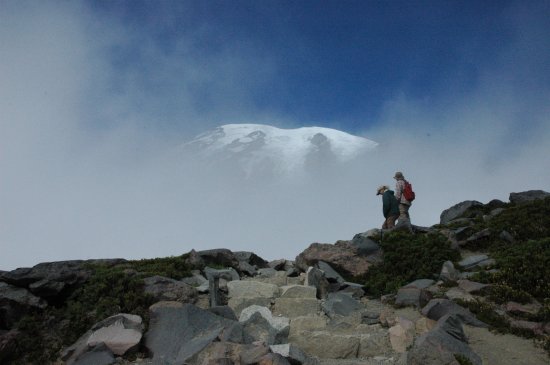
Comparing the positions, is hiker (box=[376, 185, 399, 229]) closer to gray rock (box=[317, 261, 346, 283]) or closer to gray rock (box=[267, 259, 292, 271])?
gray rock (box=[267, 259, 292, 271])

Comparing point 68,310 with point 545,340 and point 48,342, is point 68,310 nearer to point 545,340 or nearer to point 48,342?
point 48,342

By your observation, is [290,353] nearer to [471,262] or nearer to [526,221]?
[471,262]

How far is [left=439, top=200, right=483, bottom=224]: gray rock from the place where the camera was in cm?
2794

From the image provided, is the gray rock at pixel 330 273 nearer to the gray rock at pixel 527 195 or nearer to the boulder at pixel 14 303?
the boulder at pixel 14 303

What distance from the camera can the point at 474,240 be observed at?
61.8 feet

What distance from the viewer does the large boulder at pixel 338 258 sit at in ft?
57.4

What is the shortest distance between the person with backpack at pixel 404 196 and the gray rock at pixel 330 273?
6.47m

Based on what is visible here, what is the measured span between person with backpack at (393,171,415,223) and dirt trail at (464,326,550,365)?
1170 centimetres

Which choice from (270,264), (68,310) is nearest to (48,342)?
(68,310)

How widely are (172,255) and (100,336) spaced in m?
9.33

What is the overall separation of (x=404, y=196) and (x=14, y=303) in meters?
17.4

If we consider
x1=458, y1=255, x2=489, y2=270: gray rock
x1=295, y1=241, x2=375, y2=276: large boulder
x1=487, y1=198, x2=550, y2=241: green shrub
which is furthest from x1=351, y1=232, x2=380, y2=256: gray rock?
x1=487, y1=198, x2=550, y2=241: green shrub

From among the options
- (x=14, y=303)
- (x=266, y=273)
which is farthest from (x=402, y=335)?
(x=14, y=303)

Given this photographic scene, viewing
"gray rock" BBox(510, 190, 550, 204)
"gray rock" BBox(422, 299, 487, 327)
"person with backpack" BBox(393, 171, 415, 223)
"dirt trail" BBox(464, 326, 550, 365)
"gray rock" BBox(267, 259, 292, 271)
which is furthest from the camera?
"gray rock" BBox(510, 190, 550, 204)
